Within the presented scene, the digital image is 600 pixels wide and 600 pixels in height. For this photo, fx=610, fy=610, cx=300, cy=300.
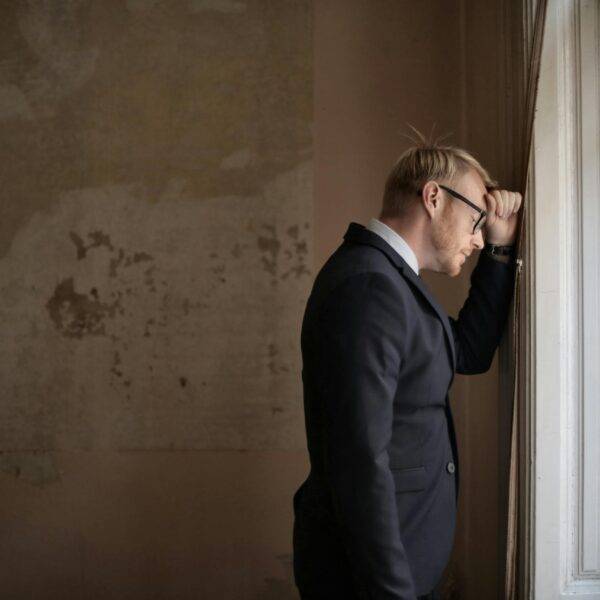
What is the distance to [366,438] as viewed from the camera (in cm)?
122

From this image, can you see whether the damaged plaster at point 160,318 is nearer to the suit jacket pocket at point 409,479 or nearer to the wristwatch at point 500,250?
the wristwatch at point 500,250

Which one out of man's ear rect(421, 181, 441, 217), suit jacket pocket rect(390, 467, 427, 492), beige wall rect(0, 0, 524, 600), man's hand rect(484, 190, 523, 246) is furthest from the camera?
beige wall rect(0, 0, 524, 600)

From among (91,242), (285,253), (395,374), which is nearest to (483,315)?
(395,374)

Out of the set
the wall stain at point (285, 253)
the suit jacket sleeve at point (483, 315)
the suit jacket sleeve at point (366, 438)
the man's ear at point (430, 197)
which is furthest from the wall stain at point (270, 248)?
the suit jacket sleeve at point (366, 438)

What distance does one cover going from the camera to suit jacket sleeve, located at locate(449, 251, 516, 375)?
1.68m

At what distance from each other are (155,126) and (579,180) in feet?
5.01

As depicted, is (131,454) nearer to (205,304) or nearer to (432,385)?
(205,304)

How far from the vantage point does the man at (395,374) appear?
123 centimetres

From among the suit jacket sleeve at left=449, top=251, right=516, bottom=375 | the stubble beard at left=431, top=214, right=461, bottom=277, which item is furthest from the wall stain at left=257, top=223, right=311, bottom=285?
the stubble beard at left=431, top=214, right=461, bottom=277

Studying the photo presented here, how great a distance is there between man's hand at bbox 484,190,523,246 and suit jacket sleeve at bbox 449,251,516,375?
59mm

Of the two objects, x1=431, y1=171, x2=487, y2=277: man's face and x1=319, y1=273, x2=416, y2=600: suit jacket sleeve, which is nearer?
x1=319, y1=273, x2=416, y2=600: suit jacket sleeve

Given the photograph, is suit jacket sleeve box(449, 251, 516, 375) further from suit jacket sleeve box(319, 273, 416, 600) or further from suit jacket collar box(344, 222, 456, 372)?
suit jacket sleeve box(319, 273, 416, 600)

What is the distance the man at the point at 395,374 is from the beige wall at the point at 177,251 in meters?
0.69

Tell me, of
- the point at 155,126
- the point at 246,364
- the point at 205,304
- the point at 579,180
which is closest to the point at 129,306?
the point at 205,304
